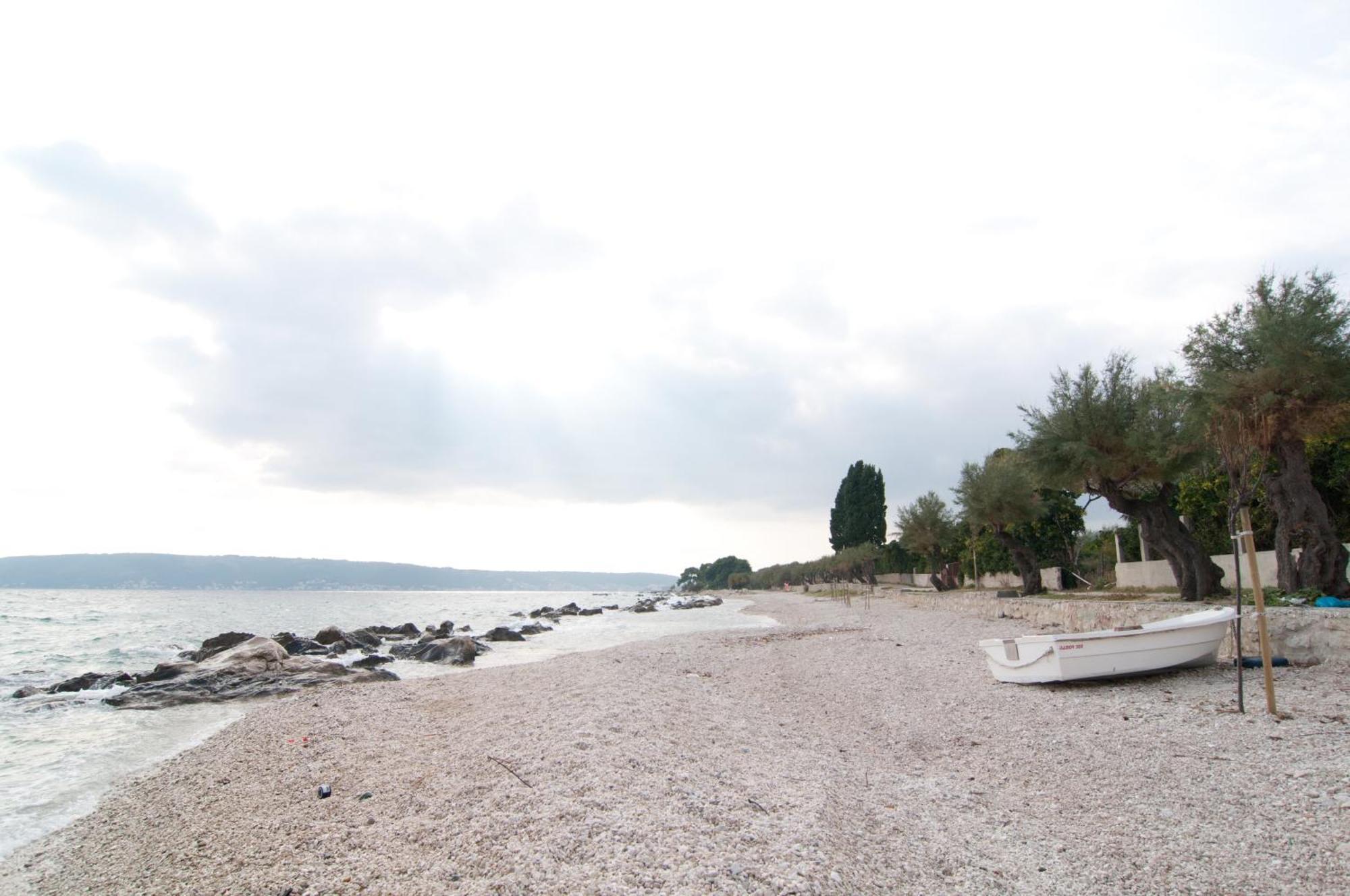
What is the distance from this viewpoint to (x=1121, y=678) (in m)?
11.4

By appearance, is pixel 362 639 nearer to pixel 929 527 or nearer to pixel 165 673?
pixel 165 673

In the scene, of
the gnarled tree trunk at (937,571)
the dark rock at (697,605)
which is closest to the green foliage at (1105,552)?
the gnarled tree trunk at (937,571)

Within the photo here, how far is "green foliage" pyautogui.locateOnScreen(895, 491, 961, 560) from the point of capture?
45531 mm

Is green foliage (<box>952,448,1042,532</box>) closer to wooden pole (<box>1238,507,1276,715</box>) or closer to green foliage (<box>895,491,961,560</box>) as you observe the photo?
green foliage (<box>895,491,961,560</box>)

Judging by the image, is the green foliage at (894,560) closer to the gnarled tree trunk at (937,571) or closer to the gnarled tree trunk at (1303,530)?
the gnarled tree trunk at (937,571)

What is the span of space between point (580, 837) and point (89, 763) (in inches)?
363

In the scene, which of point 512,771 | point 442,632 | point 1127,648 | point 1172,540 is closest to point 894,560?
point 442,632

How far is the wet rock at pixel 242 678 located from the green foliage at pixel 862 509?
65.3 meters

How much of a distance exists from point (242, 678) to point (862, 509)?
230ft

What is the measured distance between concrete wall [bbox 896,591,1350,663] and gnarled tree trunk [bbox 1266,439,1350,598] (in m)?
1.85

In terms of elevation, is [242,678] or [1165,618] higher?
[1165,618]

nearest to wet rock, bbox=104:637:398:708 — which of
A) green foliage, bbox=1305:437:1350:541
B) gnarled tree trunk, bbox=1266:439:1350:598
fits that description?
gnarled tree trunk, bbox=1266:439:1350:598

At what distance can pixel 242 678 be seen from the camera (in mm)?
16656

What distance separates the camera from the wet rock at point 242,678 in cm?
1501
